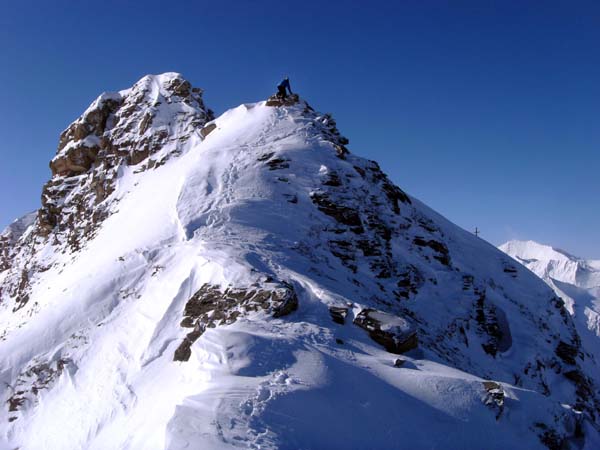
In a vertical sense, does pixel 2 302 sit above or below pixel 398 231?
below

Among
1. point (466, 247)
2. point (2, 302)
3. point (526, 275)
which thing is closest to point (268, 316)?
point (466, 247)

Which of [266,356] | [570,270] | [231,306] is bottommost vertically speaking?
[266,356]

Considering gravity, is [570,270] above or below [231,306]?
above

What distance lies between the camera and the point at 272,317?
12.5m

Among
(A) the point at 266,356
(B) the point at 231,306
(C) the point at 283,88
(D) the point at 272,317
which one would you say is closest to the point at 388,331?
(D) the point at 272,317

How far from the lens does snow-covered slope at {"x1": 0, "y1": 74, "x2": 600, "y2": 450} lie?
31.2 feet

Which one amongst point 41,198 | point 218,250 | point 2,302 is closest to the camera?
point 218,250

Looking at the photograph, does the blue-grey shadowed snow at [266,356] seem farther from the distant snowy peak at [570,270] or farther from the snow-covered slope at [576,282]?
the distant snowy peak at [570,270]

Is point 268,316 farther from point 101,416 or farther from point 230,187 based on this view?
point 230,187

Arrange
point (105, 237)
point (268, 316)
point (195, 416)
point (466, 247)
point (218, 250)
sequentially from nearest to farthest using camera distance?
point (195, 416) → point (268, 316) → point (218, 250) → point (105, 237) → point (466, 247)

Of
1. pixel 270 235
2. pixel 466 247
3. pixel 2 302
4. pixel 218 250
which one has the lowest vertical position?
pixel 2 302

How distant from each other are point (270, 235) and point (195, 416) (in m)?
11.1

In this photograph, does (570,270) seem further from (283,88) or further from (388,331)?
(388,331)

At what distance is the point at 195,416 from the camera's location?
26.4 feet
